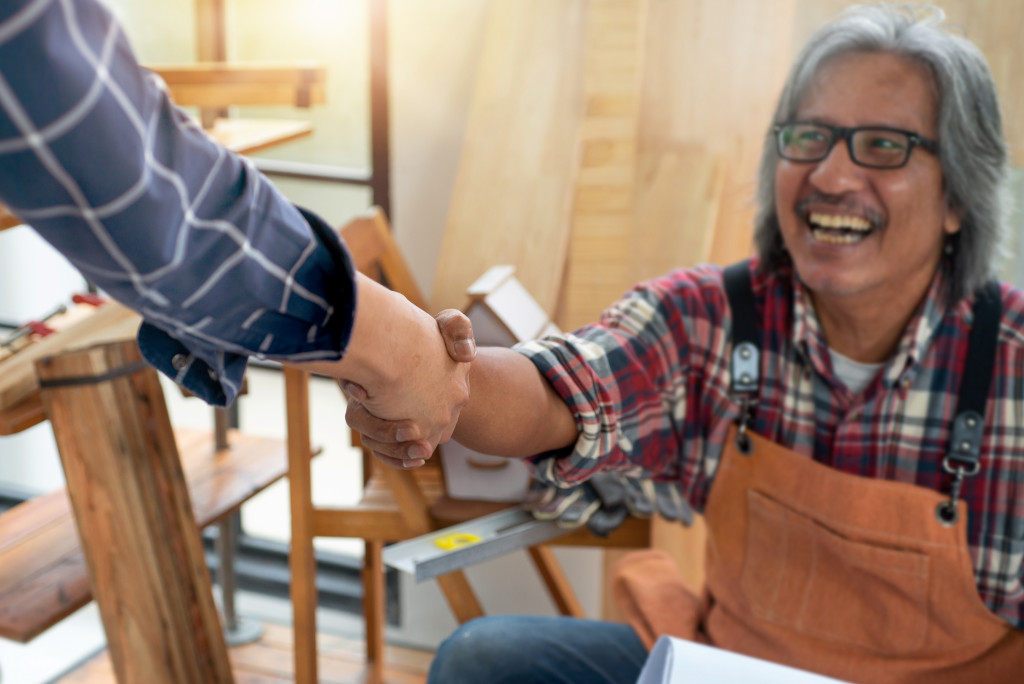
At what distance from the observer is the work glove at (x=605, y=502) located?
4.44 ft

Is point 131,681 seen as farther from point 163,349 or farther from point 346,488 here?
point 346,488

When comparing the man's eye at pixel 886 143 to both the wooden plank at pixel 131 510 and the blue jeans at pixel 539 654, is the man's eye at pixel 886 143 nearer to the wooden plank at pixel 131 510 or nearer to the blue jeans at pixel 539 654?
the blue jeans at pixel 539 654

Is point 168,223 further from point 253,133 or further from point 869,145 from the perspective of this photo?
point 253,133

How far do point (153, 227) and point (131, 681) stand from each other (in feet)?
3.58

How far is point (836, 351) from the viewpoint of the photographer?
1.22m

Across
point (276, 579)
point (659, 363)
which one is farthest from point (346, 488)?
point (659, 363)

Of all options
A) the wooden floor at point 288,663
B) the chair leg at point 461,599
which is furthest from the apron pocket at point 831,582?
the wooden floor at point 288,663

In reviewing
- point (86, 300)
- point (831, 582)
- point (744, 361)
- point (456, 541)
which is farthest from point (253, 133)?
point (831, 582)

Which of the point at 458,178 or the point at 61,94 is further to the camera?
the point at 458,178

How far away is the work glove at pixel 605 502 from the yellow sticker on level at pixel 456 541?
0.12 meters

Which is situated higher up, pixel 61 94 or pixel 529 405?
pixel 61 94

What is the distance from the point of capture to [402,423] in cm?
65

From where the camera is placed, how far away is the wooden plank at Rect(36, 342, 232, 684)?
1218 millimetres

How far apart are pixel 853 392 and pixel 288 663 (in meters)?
1.55
